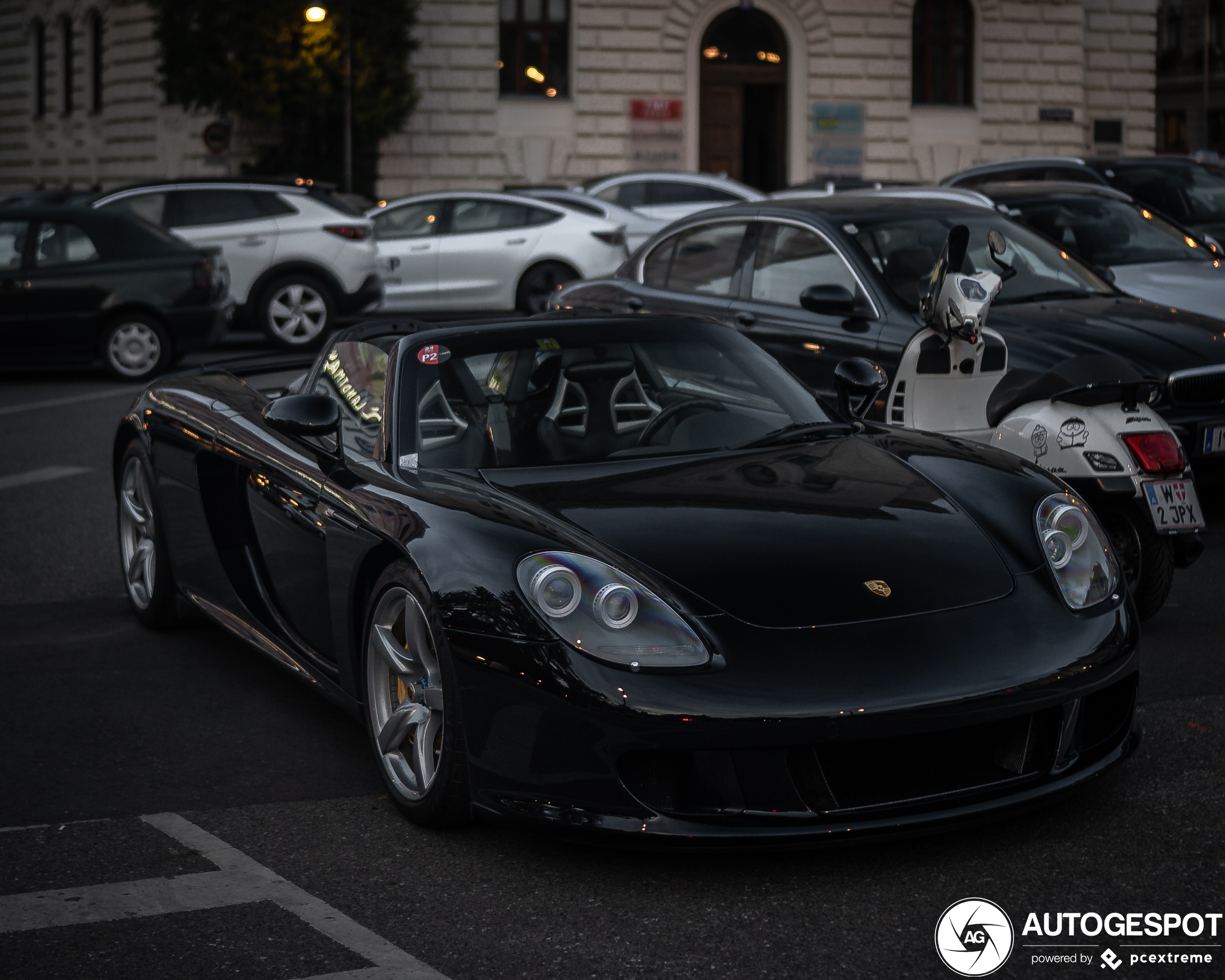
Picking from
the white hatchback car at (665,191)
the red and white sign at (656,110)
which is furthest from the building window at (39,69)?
the white hatchback car at (665,191)

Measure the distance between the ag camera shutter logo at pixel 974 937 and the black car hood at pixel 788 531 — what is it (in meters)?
0.64

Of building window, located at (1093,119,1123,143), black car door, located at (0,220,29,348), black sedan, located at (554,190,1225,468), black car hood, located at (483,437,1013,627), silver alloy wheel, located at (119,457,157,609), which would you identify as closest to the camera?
black car hood, located at (483,437,1013,627)

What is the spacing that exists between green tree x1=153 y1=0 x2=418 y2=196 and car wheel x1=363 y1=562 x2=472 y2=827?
27323 mm

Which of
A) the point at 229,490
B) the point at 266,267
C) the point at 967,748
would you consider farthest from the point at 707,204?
the point at 967,748

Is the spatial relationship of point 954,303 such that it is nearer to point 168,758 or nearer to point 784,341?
point 784,341

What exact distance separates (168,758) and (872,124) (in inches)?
1242

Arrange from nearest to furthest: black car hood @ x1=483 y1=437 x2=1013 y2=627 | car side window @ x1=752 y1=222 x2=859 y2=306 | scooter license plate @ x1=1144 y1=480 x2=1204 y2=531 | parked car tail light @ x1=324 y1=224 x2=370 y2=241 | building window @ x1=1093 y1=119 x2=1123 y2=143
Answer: black car hood @ x1=483 y1=437 x2=1013 y2=627 → scooter license plate @ x1=1144 y1=480 x2=1204 y2=531 → car side window @ x1=752 y1=222 x2=859 y2=306 → parked car tail light @ x1=324 y1=224 x2=370 y2=241 → building window @ x1=1093 y1=119 x2=1123 y2=143

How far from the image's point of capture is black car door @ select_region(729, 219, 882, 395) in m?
7.81

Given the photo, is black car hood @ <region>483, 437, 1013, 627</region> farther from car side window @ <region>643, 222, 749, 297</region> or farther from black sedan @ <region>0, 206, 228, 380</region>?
black sedan @ <region>0, 206, 228, 380</region>

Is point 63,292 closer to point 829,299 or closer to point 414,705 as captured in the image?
point 829,299

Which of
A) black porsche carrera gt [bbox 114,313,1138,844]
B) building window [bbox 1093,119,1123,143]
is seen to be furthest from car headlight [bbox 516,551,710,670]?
building window [bbox 1093,119,1123,143]

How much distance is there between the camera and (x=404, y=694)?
4.13m

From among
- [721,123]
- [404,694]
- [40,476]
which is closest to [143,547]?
[404,694]

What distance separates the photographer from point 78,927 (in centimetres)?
338
